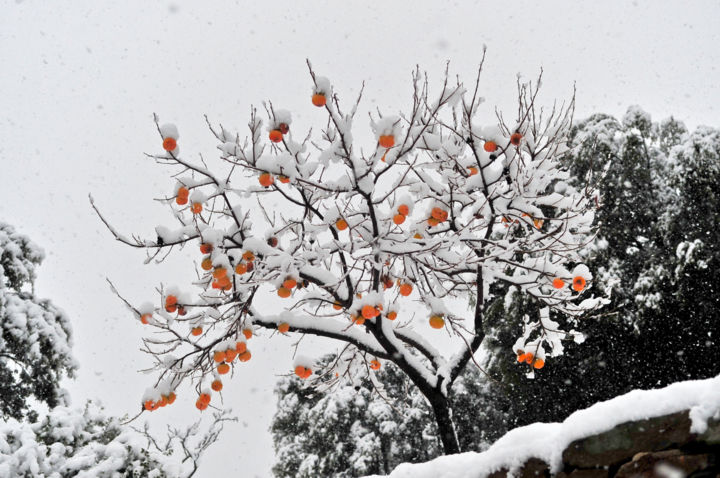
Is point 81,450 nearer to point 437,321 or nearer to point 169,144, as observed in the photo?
point 169,144

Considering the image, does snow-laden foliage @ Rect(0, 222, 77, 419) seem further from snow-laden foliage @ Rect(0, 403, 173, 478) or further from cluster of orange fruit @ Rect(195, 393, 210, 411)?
cluster of orange fruit @ Rect(195, 393, 210, 411)

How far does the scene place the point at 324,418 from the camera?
44.3ft

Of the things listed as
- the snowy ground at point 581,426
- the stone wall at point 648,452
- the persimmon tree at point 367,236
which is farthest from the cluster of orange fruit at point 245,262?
the stone wall at point 648,452

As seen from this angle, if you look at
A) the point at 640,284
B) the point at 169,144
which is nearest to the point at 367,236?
the point at 169,144

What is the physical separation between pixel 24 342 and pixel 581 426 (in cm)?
1043

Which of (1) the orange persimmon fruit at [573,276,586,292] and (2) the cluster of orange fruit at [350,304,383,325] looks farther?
(1) the orange persimmon fruit at [573,276,586,292]

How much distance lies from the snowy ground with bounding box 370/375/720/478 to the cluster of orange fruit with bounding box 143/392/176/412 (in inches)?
60.4

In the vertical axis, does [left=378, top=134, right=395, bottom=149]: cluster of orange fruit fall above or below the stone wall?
above

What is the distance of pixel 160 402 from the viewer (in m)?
2.71

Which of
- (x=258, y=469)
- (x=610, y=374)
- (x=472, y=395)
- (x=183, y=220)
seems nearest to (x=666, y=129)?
(x=610, y=374)

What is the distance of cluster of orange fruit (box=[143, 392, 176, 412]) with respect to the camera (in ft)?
8.75

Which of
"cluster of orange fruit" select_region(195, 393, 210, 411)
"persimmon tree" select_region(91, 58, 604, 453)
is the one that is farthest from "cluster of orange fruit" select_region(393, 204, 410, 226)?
"cluster of orange fruit" select_region(195, 393, 210, 411)

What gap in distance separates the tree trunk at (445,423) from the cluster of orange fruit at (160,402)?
5.06ft

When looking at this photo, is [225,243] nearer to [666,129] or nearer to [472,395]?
[666,129]
